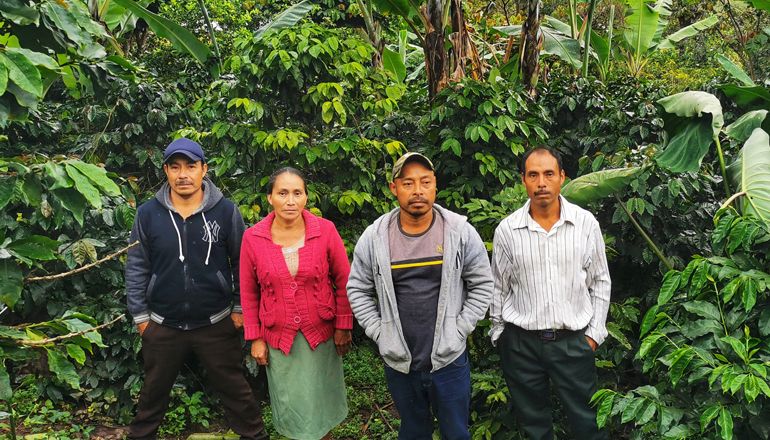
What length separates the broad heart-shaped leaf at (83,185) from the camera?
1.77 metres

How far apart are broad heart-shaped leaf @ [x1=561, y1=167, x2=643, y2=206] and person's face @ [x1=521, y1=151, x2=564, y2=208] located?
0.66 metres

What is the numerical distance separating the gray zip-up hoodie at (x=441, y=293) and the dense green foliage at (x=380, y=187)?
69 centimetres

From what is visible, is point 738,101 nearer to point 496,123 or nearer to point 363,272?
point 496,123

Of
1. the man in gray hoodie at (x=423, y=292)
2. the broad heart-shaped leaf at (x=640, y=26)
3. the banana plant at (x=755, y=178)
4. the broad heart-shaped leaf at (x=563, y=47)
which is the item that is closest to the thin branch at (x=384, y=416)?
the man in gray hoodie at (x=423, y=292)

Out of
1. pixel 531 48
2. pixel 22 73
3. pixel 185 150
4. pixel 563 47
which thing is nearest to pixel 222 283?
pixel 185 150

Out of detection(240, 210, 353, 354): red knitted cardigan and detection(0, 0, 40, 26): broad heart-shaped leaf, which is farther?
→ detection(240, 210, 353, 354): red knitted cardigan

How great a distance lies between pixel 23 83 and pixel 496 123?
11.2ft

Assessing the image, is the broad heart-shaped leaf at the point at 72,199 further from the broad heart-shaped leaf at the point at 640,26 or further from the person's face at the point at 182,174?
the broad heart-shaped leaf at the point at 640,26

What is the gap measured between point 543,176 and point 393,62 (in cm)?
484

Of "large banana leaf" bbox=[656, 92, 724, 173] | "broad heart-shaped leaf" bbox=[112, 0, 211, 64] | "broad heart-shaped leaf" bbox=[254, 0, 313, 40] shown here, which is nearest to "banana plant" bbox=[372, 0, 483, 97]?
"broad heart-shaped leaf" bbox=[254, 0, 313, 40]

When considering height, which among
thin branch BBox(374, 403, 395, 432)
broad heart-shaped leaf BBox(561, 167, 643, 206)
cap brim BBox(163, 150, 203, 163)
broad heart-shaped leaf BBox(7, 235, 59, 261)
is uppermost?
cap brim BBox(163, 150, 203, 163)

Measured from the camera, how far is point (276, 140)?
4.23m

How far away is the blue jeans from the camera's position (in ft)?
9.98

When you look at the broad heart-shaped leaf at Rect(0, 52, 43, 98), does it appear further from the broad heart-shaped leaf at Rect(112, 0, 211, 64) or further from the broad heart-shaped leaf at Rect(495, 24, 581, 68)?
the broad heart-shaped leaf at Rect(495, 24, 581, 68)
